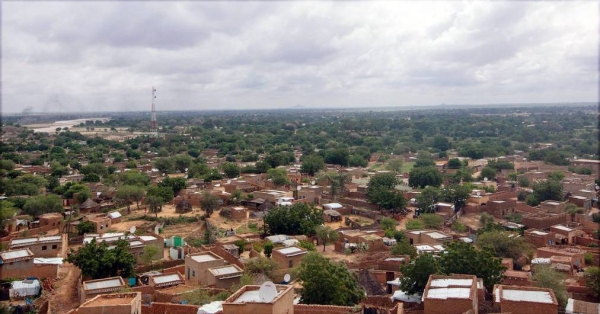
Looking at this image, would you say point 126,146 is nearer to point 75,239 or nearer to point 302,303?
point 75,239

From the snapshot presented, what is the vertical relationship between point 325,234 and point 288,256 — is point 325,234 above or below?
below

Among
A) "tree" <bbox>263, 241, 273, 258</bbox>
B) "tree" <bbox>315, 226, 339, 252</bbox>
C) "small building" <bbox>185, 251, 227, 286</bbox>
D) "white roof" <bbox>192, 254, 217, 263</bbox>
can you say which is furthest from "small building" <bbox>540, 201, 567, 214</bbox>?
"white roof" <bbox>192, 254, 217, 263</bbox>

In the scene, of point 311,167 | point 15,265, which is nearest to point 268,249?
point 15,265

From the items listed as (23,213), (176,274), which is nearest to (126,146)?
(23,213)

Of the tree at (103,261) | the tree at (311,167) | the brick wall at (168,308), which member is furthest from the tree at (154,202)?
the tree at (311,167)

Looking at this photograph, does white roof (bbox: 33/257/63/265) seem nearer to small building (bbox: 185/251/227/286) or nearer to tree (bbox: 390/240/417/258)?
small building (bbox: 185/251/227/286)

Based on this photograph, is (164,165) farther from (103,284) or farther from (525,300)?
(525,300)
